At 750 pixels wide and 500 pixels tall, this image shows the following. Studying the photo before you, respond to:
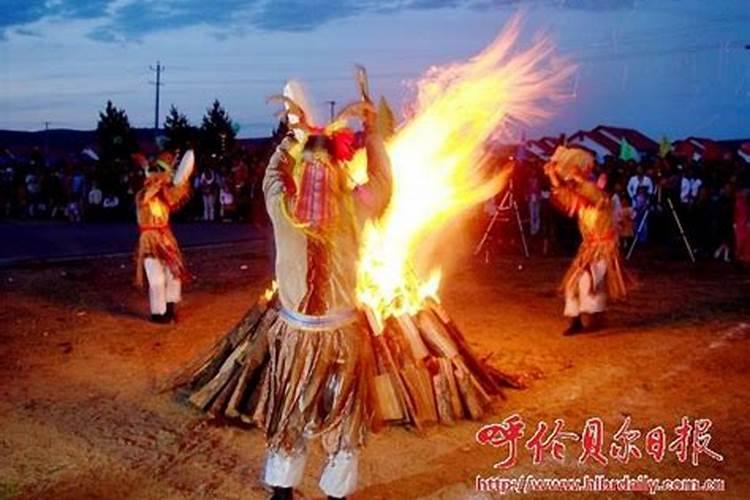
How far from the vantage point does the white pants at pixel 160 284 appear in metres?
8.91

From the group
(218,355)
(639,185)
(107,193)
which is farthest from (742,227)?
(107,193)

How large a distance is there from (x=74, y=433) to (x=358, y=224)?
2.77m

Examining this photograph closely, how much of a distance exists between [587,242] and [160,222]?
436cm

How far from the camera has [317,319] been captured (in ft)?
13.7

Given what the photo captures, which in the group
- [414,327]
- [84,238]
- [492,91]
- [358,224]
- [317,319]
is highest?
[492,91]

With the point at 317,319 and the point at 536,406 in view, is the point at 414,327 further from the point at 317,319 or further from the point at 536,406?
the point at 317,319

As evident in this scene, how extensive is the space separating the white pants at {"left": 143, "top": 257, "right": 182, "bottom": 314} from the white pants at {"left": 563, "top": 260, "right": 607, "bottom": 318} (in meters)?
4.15

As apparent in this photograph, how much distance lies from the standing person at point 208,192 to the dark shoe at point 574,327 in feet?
51.8

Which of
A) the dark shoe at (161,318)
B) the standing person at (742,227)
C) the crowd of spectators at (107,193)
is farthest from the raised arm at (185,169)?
the crowd of spectators at (107,193)

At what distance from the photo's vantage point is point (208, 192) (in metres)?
22.9

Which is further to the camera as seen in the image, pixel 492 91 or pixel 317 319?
pixel 492 91

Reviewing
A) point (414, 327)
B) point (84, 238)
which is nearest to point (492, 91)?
point (414, 327)

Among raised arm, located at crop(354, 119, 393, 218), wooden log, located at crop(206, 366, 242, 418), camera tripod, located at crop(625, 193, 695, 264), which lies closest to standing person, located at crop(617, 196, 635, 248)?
camera tripod, located at crop(625, 193, 695, 264)

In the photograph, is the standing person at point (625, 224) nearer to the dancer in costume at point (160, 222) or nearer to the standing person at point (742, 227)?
the standing person at point (742, 227)
